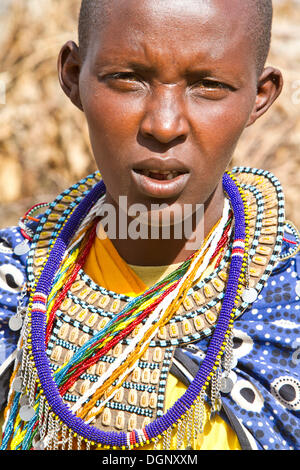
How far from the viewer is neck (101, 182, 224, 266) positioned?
2.24 m

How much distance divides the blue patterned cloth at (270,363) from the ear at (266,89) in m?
0.52

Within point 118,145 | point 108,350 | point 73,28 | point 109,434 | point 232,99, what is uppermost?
point 73,28

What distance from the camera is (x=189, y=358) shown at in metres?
2.06

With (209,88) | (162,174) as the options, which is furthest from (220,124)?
(162,174)

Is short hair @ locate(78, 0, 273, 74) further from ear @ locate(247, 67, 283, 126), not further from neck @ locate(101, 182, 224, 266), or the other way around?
neck @ locate(101, 182, 224, 266)

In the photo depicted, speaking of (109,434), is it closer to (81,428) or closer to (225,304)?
(81,428)

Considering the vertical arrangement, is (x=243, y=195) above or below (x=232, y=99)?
below

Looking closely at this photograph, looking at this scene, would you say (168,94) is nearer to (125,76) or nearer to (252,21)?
(125,76)

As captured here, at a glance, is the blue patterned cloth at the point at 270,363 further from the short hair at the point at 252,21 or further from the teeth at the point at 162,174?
the short hair at the point at 252,21

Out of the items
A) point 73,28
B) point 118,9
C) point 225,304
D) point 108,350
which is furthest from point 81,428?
point 73,28

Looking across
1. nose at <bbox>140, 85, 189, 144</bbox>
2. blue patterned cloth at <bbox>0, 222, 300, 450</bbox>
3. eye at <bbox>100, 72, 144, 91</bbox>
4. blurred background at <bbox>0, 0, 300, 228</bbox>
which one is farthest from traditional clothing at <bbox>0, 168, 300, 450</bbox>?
→ blurred background at <bbox>0, 0, 300, 228</bbox>

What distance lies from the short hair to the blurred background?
324cm

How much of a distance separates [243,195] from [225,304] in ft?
1.47

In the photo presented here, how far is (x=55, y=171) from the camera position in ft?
18.2
